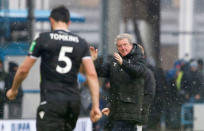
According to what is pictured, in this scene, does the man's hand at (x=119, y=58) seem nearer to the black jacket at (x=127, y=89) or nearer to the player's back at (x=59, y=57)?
the black jacket at (x=127, y=89)

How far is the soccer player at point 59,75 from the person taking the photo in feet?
22.0

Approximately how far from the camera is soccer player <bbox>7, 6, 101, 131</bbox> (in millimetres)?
6719

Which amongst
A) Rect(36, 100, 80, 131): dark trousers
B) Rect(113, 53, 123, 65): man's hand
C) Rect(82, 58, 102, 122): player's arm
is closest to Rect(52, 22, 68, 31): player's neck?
Rect(82, 58, 102, 122): player's arm

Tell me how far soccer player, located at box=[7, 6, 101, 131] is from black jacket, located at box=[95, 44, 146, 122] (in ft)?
4.70

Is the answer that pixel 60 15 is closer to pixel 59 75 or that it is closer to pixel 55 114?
pixel 59 75

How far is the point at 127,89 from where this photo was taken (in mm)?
8227

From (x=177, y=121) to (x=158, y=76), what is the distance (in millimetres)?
1214

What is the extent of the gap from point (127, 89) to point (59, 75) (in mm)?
1626

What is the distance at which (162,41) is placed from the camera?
14602 millimetres

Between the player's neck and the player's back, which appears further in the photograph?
the player's neck

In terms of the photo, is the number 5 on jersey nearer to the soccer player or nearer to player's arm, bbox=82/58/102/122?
the soccer player

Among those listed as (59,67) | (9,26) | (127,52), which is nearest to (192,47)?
(9,26)

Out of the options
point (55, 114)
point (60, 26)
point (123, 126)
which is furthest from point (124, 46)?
point (55, 114)

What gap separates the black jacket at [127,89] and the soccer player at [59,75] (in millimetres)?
1433
